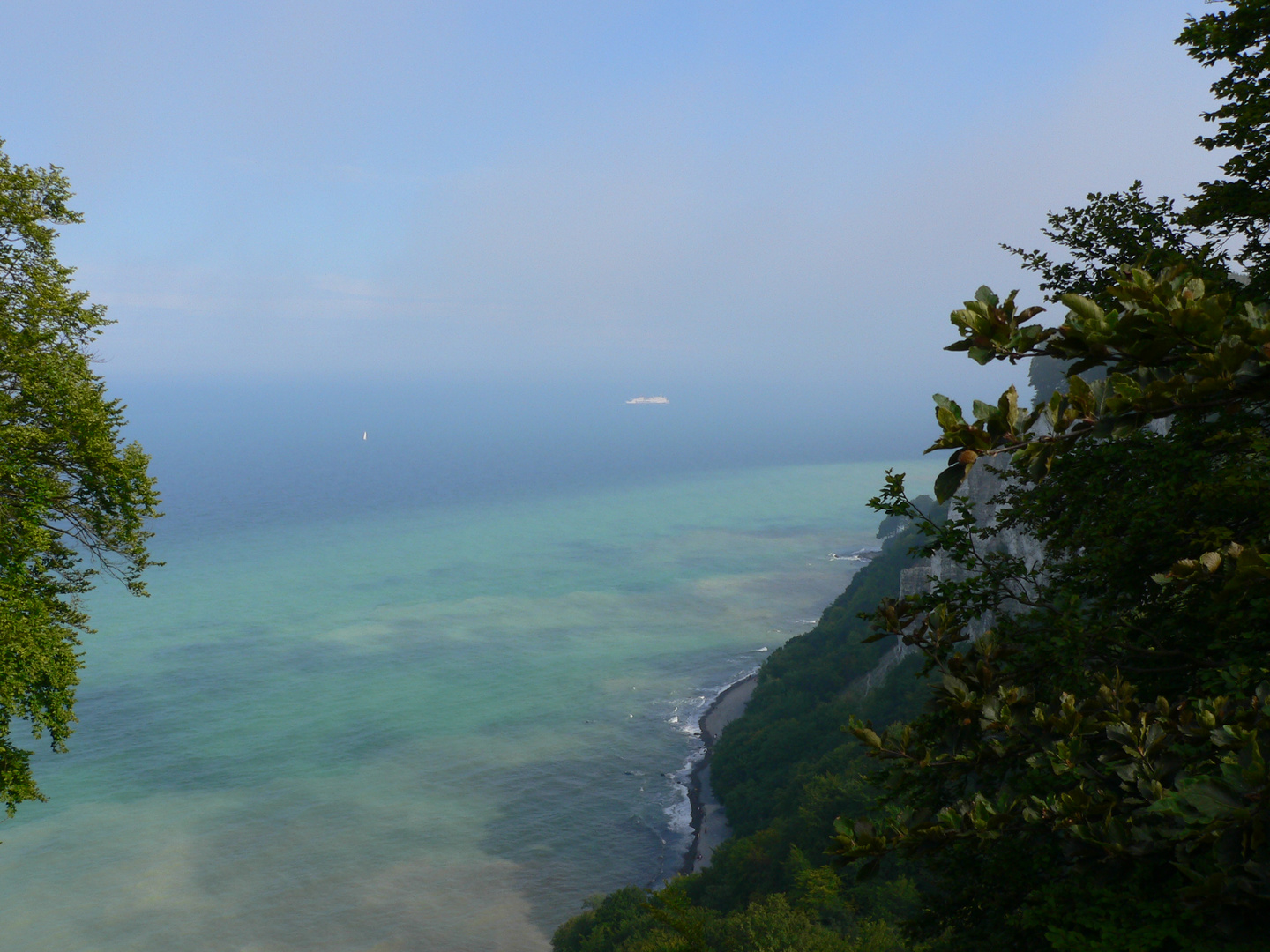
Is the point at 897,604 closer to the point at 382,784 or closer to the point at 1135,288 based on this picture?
the point at 1135,288

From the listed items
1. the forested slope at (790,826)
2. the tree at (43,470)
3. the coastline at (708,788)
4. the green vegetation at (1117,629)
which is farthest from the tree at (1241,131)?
the coastline at (708,788)

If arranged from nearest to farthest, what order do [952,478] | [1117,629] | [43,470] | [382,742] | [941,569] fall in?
[952,478]
[1117,629]
[43,470]
[941,569]
[382,742]

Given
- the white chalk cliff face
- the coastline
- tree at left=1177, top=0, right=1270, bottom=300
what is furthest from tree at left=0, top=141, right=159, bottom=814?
the white chalk cliff face

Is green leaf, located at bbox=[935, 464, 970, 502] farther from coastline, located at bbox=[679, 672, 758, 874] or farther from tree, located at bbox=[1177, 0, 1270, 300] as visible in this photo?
coastline, located at bbox=[679, 672, 758, 874]

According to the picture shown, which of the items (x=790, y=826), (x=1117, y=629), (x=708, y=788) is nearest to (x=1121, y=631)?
(x=1117, y=629)

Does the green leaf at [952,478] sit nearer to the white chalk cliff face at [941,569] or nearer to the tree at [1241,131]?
the tree at [1241,131]

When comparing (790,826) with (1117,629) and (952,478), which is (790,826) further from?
(952,478)

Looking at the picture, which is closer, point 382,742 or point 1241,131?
point 1241,131

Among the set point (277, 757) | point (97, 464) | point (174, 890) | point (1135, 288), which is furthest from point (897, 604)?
point (277, 757)
